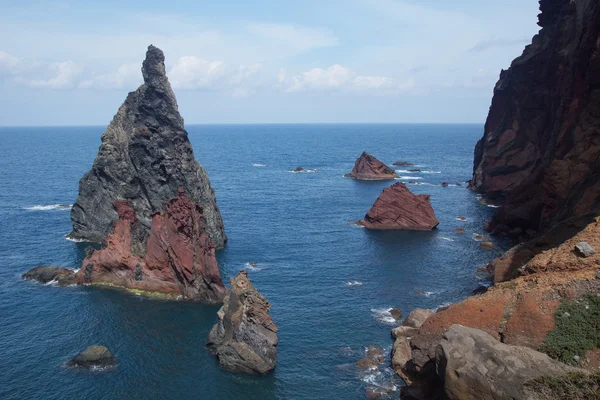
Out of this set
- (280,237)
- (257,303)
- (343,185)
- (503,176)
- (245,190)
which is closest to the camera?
(257,303)

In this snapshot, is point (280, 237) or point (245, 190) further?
point (245, 190)

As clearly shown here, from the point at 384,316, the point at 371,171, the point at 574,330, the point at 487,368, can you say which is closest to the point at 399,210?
the point at 384,316

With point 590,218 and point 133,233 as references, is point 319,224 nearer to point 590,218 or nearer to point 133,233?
point 133,233

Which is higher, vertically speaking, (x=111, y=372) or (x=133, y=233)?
(x=133, y=233)

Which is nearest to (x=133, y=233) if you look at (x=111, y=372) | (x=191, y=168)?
(x=191, y=168)

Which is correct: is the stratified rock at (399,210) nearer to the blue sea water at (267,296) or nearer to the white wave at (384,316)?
the blue sea water at (267,296)

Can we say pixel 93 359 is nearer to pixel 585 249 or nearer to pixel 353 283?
pixel 353 283

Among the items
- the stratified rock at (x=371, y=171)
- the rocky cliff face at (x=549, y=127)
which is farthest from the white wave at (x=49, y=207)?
the rocky cliff face at (x=549, y=127)
